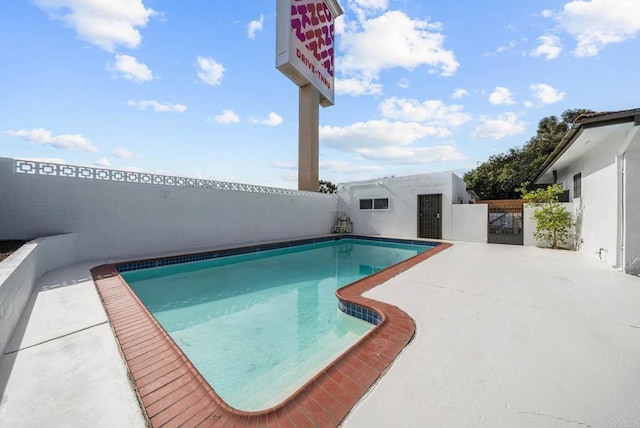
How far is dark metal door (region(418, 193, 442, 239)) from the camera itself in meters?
11.6

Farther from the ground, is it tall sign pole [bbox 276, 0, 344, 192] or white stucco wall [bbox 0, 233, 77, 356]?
tall sign pole [bbox 276, 0, 344, 192]

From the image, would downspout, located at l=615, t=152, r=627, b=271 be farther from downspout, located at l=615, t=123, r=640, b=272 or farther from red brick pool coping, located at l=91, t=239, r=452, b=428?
red brick pool coping, located at l=91, t=239, r=452, b=428

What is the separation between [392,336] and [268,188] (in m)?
9.15

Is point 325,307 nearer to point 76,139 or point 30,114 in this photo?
point 30,114

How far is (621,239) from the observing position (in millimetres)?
4977

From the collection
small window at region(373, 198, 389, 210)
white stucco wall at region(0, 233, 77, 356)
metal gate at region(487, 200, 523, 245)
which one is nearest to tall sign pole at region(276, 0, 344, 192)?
small window at region(373, 198, 389, 210)

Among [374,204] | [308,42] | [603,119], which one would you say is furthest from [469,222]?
[308,42]

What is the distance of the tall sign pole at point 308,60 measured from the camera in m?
12.1

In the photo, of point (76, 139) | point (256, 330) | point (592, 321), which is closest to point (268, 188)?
point (76, 139)

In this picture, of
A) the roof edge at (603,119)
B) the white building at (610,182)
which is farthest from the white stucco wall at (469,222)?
the roof edge at (603,119)

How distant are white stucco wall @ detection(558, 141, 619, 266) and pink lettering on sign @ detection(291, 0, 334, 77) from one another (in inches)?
497

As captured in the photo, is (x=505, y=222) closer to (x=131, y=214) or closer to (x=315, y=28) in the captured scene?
(x=131, y=214)

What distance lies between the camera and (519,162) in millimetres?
19922

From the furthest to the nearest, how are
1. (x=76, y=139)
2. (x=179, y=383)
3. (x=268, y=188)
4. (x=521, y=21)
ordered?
(x=268, y=188)
(x=76, y=139)
(x=521, y=21)
(x=179, y=383)
